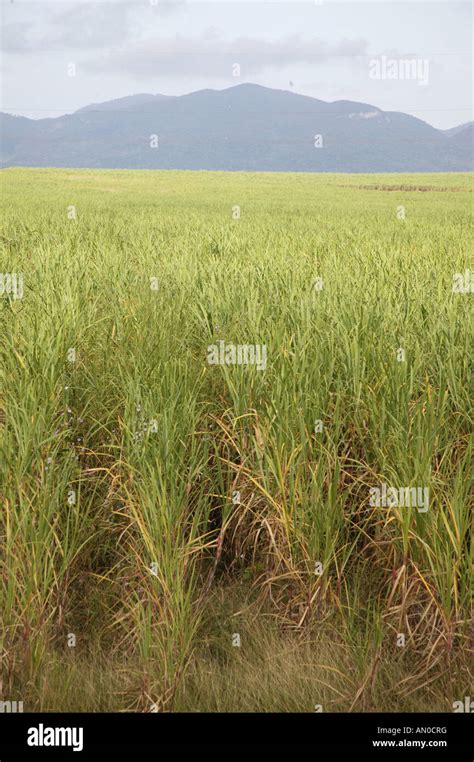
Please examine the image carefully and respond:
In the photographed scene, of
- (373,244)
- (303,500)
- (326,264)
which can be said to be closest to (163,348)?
(303,500)

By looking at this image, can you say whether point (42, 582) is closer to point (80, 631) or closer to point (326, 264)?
point (80, 631)

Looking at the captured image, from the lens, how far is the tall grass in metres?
3.23

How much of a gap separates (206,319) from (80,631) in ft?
7.52

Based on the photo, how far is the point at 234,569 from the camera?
4035 millimetres

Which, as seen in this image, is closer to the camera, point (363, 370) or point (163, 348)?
point (363, 370)

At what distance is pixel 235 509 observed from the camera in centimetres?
407

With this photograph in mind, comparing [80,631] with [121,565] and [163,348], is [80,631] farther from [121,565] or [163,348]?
[163,348]

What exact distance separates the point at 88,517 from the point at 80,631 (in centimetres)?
63

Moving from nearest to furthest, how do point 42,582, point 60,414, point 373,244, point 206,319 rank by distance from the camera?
point 42,582, point 60,414, point 206,319, point 373,244

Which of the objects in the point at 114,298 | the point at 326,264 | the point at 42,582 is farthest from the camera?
the point at 326,264

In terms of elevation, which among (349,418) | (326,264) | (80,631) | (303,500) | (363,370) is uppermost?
(326,264)

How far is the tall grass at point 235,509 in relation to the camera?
3.23 m

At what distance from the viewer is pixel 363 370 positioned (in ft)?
13.6

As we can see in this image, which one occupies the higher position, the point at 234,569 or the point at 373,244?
the point at 373,244
